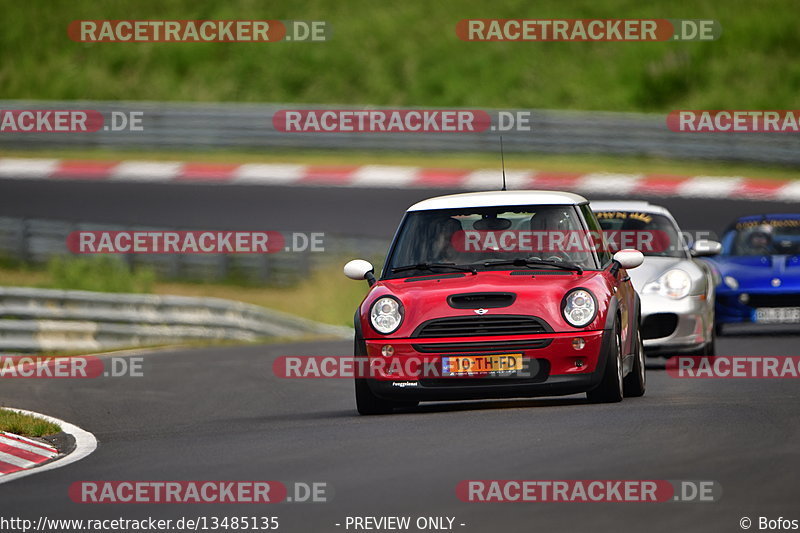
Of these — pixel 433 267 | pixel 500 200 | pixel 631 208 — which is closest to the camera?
pixel 433 267

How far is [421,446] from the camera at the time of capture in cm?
890

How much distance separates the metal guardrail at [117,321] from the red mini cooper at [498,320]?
978 centimetres

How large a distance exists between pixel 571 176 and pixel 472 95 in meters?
11.4

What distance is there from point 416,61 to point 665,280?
81.6 ft

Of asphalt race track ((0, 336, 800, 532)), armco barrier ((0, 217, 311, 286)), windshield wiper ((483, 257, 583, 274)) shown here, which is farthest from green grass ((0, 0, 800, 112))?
windshield wiper ((483, 257, 583, 274))

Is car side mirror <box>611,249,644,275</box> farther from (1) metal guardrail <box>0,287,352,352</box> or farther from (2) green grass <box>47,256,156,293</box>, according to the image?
(2) green grass <box>47,256,156,293</box>

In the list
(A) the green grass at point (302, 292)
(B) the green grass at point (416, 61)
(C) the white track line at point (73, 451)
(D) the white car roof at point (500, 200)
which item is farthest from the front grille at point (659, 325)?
(B) the green grass at point (416, 61)

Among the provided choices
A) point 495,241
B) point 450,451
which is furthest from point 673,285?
point 450,451

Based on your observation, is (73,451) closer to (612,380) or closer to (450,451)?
(450,451)

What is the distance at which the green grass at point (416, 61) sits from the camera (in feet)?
121

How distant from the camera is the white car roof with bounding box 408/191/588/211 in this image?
11.3 meters

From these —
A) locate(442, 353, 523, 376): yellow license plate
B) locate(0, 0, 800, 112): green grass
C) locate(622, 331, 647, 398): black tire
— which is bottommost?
locate(622, 331, 647, 398): black tire

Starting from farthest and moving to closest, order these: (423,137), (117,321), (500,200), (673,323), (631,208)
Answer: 1. (423,137)
2. (117,321)
3. (631,208)
4. (673,323)
5. (500,200)

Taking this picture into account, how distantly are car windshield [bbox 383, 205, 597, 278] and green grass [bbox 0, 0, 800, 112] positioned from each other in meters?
25.3
